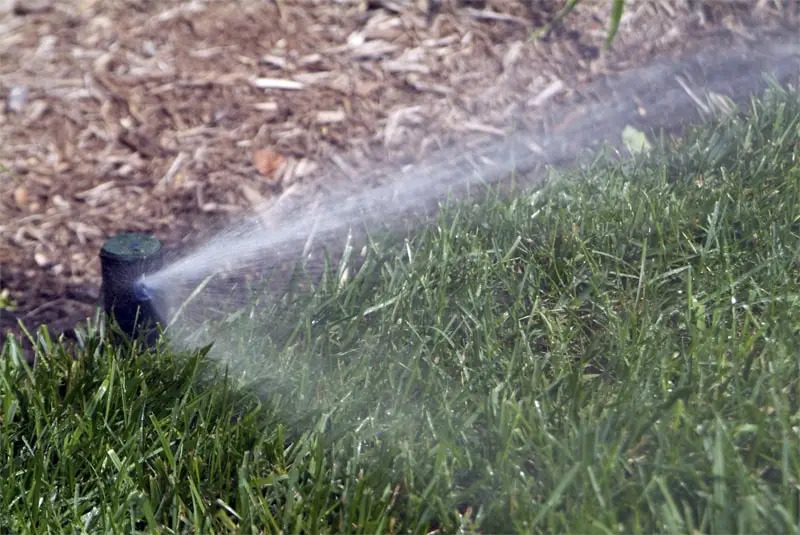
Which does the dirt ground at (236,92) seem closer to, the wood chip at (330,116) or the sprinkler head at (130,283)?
the wood chip at (330,116)

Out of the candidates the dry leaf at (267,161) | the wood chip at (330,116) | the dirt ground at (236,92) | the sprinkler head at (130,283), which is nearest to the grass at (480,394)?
the sprinkler head at (130,283)

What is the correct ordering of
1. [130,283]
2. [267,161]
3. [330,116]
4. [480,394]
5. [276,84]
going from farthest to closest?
1. [276,84]
2. [330,116]
3. [267,161]
4. [130,283]
5. [480,394]

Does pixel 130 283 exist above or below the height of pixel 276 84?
below

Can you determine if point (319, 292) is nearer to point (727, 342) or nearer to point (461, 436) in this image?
point (461, 436)

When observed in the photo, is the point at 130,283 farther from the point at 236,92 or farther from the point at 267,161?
the point at 236,92

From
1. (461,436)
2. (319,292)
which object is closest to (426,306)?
(319,292)

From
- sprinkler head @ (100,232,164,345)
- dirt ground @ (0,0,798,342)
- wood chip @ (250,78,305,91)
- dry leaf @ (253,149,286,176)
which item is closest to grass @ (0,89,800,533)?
sprinkler head @ (100,232,164,345)

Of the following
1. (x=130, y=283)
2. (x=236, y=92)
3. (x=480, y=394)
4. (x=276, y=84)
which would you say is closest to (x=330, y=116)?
(x=276, y=84)

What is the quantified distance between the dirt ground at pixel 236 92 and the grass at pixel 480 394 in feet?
2.71

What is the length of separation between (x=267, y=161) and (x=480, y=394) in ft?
5.46

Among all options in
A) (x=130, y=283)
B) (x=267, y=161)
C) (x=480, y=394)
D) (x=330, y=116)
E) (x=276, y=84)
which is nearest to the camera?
(x=480, y=394)

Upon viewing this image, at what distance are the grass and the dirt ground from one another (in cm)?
83

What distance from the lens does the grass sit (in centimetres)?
176

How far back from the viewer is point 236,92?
369 cm
